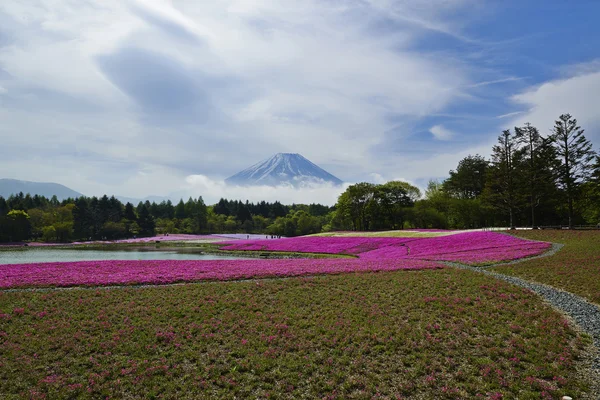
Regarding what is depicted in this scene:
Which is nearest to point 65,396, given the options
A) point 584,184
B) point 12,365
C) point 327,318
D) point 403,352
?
point 12,365

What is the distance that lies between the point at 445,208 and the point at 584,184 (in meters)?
40.9

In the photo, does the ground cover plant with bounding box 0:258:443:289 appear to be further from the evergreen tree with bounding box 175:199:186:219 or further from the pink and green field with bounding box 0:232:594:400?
the evergreen tree with bounding box 175:199:186:219

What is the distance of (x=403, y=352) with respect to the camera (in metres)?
11.7

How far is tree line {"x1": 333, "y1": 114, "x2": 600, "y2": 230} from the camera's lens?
48.5 m

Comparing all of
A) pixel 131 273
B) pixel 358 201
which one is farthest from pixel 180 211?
pixel 131 273

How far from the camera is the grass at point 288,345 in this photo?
9.77 metres

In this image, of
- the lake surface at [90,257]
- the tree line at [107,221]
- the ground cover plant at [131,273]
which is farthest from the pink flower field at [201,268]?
the tree line at [107,221]

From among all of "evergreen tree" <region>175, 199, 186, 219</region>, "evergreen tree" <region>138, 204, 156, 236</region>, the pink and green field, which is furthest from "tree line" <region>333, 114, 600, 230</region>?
"evergreen tree" <region>175, 199, 186, 219</region>

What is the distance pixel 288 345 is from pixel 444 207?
289 feet

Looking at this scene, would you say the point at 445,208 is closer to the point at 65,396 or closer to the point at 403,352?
the point at 403,352

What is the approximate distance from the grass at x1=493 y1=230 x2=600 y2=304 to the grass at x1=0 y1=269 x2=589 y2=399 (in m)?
3.83

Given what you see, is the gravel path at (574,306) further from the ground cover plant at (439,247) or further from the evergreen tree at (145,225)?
the evergreen tree at (145,225)

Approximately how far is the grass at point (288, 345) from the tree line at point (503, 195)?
42192mm

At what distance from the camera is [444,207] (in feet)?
294
